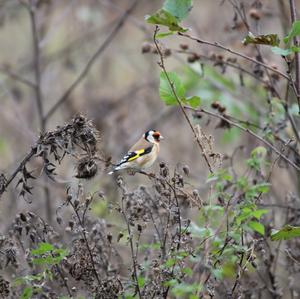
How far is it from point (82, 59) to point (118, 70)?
1.76m

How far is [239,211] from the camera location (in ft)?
10.3

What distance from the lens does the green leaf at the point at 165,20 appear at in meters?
2.89

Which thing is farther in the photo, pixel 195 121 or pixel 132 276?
pixel 195 121

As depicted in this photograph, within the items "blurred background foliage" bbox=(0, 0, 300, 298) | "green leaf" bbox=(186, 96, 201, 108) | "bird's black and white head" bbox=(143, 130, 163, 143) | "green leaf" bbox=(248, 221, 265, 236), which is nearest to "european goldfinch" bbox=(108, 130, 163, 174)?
"bird's black and white head" bbox=(143, 130, 163, 143)

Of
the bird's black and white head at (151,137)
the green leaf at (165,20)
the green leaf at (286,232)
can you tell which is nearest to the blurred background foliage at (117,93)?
the bird's black and white head at (151,137)

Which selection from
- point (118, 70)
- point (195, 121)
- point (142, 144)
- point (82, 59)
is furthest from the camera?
point (118, 70)

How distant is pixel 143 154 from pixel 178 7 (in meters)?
2.16

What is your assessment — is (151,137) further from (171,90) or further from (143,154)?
(171,90)

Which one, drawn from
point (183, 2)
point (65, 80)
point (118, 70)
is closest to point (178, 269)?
point (183, 2)

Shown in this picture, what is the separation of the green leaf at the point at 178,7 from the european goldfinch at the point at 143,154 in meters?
1.80

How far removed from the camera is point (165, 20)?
115 inches

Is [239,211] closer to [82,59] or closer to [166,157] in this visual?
[166,157]

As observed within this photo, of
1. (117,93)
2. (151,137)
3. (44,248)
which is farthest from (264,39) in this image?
(117,93)

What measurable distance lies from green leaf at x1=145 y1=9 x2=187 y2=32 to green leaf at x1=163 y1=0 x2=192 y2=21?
0.11m
